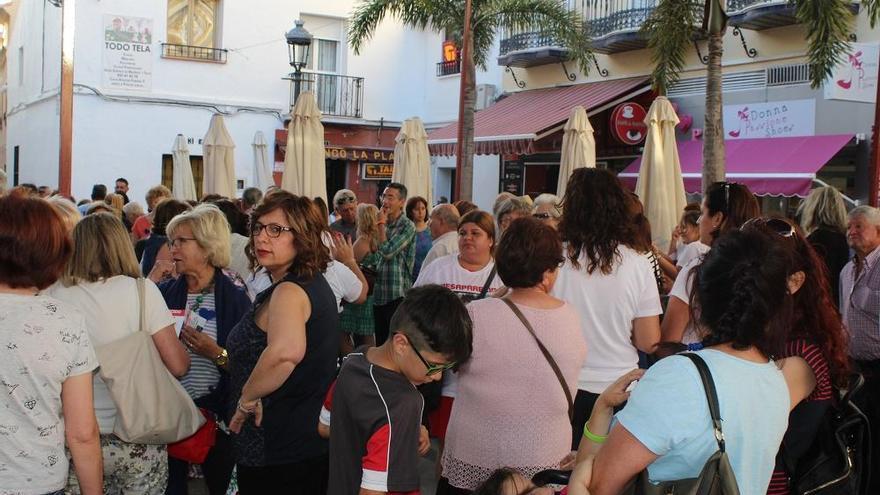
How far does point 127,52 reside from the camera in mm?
23844

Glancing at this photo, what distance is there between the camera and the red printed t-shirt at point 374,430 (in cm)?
282

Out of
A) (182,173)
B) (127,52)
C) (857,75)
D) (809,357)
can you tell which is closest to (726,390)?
(809,357)

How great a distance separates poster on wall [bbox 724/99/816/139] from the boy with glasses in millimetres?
14564

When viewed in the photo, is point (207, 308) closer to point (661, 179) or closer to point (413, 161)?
point (661, 179)

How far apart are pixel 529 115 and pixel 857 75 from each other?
9.07 m

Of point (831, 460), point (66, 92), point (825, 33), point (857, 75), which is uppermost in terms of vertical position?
point (825, 33)

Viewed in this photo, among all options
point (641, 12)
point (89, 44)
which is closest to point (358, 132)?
point (89, 44)

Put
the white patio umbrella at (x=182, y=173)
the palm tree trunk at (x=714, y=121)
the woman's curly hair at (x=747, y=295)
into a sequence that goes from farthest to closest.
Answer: the white patio umbrella at (x=182, y=173) < the palm tree trunk at (x=714, y=121) < the woman's curly hair at (x=747, y=295)

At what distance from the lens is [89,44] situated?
77.1ft

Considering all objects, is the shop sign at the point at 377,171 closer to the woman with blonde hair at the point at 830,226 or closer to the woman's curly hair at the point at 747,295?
the woman with blonde hair at the point at 830,226

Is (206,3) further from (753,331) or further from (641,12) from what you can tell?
(753,331)

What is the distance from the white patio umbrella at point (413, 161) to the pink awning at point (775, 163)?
3.09 meters

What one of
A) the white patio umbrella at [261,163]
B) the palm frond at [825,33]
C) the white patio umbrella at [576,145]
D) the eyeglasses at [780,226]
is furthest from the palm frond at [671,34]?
the eyeglasses at [780,226]

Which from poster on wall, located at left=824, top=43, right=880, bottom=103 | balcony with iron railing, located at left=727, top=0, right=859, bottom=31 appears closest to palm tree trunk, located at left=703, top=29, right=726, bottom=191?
balcony with iron railing, located at left=727, top=0, right=859, bottom=31
